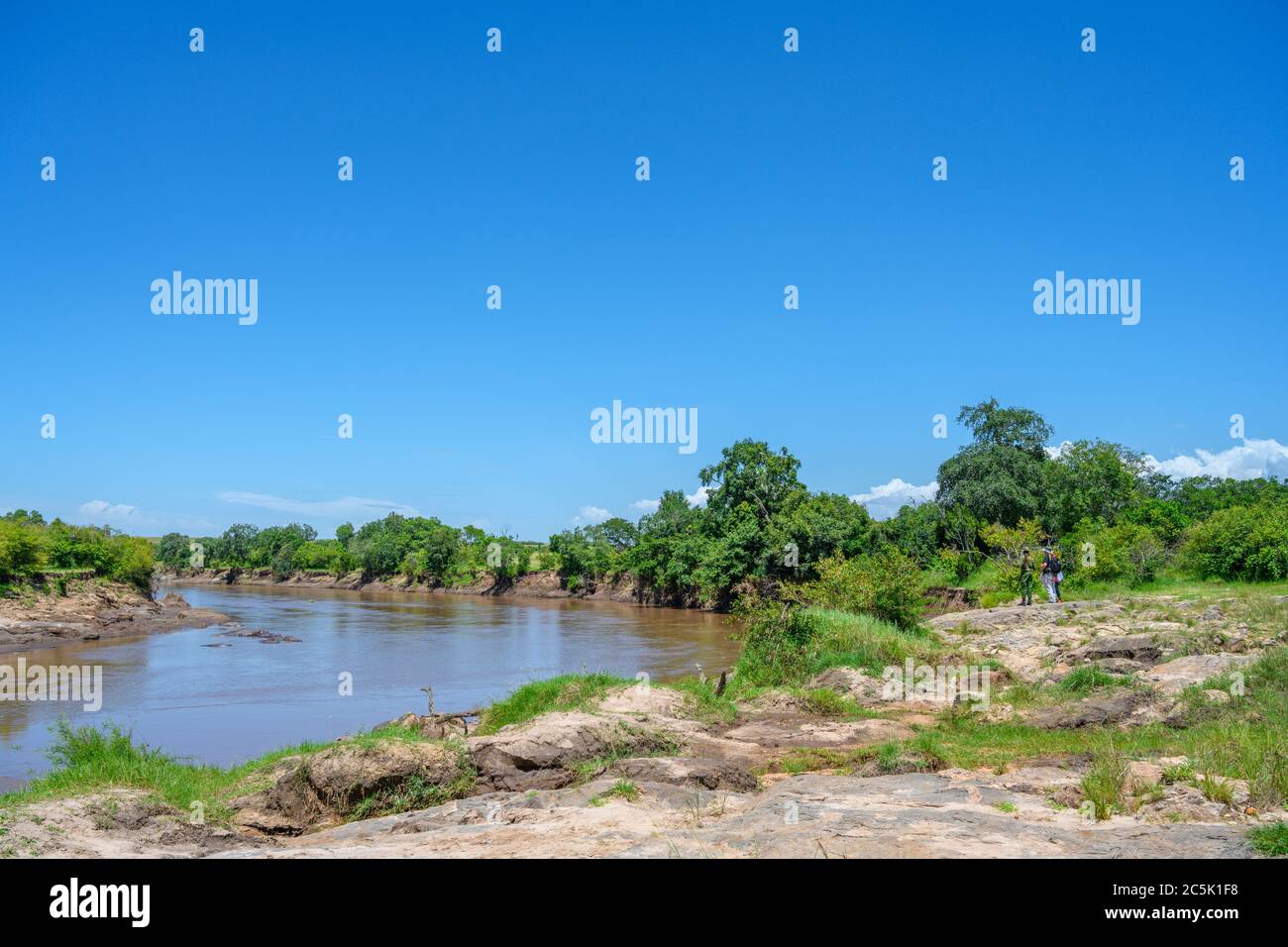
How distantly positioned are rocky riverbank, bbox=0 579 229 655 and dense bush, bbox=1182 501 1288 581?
45565 mm

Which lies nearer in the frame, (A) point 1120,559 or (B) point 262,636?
(A) point 1120,559

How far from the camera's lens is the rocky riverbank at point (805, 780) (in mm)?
7301

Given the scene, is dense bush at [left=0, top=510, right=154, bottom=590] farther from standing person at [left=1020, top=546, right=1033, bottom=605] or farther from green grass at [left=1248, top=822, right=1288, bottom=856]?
green grass at [left=1248, top=822, right=1288, bottom=856]

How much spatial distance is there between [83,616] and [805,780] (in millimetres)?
44038

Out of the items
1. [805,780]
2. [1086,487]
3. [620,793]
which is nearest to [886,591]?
[805,780]

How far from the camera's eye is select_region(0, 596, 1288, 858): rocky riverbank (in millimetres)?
7301

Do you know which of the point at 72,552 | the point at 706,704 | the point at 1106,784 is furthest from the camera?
the point at 72,552

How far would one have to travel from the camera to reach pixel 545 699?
52.9 ft

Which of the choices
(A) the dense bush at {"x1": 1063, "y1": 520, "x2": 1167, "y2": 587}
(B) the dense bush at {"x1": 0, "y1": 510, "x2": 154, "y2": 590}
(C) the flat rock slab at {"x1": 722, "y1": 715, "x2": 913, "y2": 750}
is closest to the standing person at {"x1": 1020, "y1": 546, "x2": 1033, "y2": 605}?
(A) the dense bush at {"x1": 1063, "y1": 520, "x2": 1167, "y2": 587}

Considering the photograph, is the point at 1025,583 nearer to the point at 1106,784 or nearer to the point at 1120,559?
the point at 1120,559

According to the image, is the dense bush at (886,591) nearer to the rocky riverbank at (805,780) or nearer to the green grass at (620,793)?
the rocky riverbank at (805,780)

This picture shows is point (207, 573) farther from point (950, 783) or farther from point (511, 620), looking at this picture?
point (950, 783)
